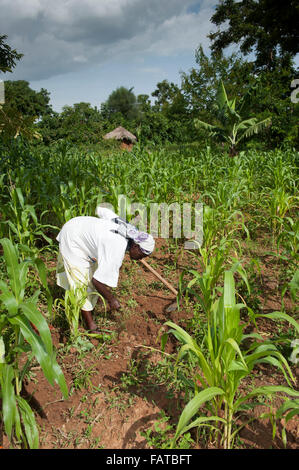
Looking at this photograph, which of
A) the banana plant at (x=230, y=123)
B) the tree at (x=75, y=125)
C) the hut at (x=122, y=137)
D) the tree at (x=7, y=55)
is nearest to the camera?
the tree at (x=7, y=55)

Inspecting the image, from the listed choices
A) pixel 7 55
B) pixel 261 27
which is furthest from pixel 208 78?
pixel 7 55

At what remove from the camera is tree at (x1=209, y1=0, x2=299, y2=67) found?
15234 mm

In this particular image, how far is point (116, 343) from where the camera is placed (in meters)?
2.35

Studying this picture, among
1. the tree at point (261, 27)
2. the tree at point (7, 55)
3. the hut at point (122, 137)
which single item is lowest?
the tree at point (7, 55)

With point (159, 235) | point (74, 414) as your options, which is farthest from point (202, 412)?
point (159, 235)

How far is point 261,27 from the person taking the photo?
18000 millimetres

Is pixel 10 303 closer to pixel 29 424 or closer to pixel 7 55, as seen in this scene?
pixel 29 424

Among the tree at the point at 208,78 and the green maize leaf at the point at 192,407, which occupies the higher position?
the tree at the point at 208,78

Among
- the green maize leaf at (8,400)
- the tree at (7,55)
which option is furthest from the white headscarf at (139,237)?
the tree at (7,55)

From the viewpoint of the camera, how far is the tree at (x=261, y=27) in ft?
50.0

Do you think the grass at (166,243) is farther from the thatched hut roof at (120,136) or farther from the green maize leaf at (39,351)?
the thatched hut roof at (120,136)

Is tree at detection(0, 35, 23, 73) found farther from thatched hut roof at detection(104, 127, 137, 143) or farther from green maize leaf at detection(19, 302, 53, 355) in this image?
thatched hut roof at detection(104, 127, 137, 143)

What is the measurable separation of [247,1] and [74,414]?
24667 mm

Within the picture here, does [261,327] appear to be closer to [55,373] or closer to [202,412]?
[202,412]
